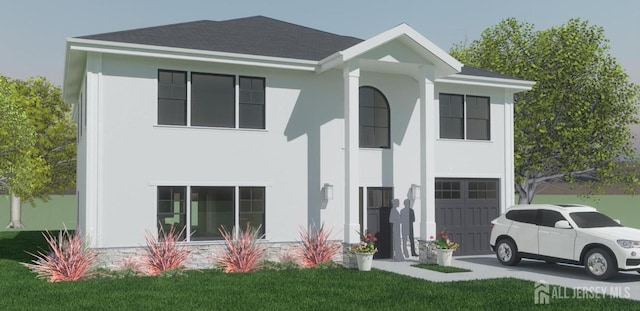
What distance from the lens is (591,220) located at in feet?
50.9

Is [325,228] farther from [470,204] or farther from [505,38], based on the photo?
[505,38]

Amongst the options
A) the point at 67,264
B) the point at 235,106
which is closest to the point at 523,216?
the point at 235,106

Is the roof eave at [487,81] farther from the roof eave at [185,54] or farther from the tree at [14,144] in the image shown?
the tree at [14,144]

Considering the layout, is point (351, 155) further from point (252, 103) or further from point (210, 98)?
point (210, 98)

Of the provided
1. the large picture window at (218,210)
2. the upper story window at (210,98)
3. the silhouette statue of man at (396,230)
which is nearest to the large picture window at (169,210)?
the large picture window at (218,210)

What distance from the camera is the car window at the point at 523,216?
650 inches

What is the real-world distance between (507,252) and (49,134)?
96.3 feet

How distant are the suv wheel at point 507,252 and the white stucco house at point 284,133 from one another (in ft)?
6.43

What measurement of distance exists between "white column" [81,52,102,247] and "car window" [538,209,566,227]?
11.3m

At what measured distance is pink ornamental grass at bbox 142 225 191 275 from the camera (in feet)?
49.6

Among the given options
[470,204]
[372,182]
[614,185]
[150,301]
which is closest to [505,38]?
[614,185]

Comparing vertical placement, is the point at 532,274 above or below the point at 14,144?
below

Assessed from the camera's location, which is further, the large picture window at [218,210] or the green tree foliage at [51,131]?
the green tree foliage at [51,131]

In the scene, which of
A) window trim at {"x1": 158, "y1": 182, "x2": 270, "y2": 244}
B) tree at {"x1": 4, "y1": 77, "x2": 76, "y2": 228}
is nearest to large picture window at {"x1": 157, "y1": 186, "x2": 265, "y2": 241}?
window trim at {"x1": 158, "y1": 182, "x2": 270, "y2": 244}
